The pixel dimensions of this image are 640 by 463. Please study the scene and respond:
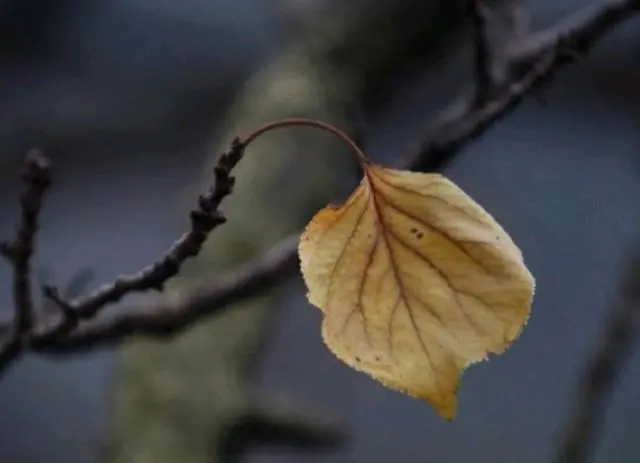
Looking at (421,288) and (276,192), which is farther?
(276,192)

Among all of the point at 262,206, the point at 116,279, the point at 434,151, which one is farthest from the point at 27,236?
the point at 262,206

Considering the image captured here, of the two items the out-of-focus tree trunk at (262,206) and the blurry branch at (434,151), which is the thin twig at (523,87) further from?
the out-of-focus tree trunk at (262,206)

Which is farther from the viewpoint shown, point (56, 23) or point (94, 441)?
point (56, 23)

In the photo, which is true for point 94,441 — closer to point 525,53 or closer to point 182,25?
point 182,25

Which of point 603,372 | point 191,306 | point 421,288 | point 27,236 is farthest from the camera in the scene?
point 603,372

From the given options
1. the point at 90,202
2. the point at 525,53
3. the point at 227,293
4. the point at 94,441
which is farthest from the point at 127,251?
the point at 525,53

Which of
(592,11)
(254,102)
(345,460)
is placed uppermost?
(254,102)

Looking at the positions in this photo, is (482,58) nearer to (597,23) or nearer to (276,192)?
(597,23)

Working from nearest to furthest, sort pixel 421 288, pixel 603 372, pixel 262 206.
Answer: pixel 421 288 < pixel 603 372 < pixel 262 206
